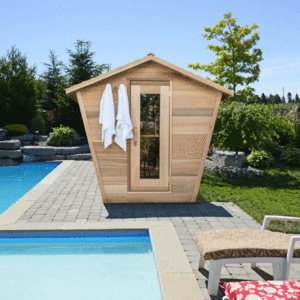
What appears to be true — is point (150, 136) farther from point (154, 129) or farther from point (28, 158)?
point (28, 158)

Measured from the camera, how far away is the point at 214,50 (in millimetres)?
16719

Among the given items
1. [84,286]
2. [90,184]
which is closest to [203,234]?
[84,286]

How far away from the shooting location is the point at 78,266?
438cm

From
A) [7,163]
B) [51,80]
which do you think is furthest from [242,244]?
[51,80]

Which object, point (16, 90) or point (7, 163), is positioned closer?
point (7, 163)

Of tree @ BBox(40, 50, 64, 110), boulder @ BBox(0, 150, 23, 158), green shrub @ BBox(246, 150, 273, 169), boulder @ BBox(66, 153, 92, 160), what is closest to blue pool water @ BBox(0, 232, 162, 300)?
green shrub @ BBox(246, 150, 273, 169)

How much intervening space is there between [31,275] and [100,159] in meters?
2.82

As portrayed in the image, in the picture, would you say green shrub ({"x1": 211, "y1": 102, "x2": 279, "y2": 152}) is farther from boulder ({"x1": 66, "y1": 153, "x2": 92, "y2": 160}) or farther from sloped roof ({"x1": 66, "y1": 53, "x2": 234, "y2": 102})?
boulder ({"x1": 66, "y1": 153, "x2": 92, "y2": 160})

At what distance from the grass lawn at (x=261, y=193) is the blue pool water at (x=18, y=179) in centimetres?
503

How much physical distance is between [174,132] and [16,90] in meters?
15.9

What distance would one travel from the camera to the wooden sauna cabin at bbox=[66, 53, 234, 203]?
20.9ft

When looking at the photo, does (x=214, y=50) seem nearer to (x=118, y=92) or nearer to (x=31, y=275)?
(x=118, y=92)

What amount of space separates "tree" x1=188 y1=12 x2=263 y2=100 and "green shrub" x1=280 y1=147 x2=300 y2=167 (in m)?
4.85

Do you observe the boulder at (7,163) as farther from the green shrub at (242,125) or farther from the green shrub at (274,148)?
the green shrub at (274,148)
